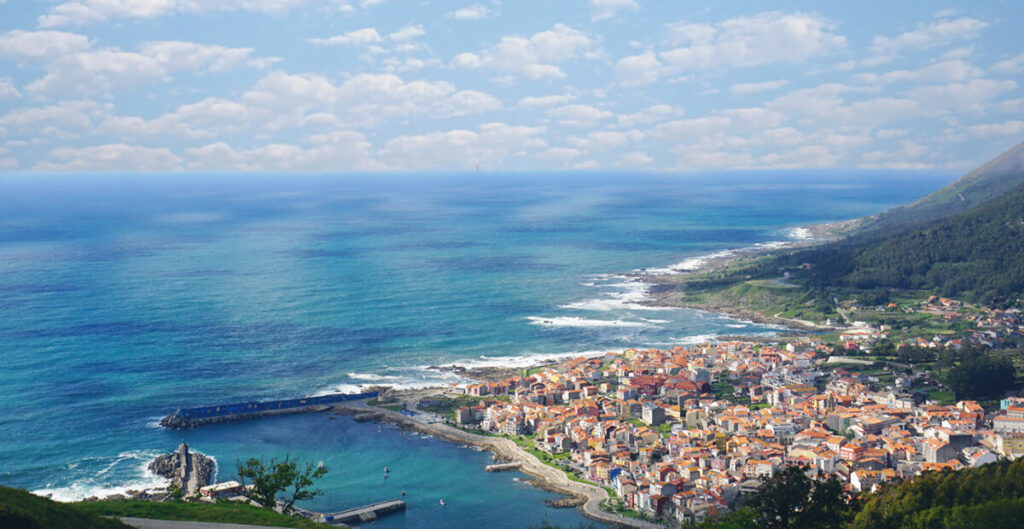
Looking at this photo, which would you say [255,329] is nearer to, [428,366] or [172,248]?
[428,366]

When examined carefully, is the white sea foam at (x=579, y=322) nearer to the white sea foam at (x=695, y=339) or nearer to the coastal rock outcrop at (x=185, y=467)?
the white sea foam at (x=695, y=339)

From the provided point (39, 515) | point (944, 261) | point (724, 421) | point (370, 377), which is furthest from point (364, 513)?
point (944, 261)

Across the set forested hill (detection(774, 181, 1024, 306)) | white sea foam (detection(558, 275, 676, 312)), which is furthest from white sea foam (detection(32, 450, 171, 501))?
forested hill (detection(774, 181, 1024, 306))

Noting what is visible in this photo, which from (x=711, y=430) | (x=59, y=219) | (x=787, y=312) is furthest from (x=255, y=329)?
(x=59, y=219)

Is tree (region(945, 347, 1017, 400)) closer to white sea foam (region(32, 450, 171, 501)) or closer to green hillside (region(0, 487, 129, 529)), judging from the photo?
white sea foam (region(32, 450, 171, 501))

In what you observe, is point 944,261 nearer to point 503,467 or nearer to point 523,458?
point 523,458

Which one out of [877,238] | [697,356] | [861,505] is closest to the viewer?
[861,505]
